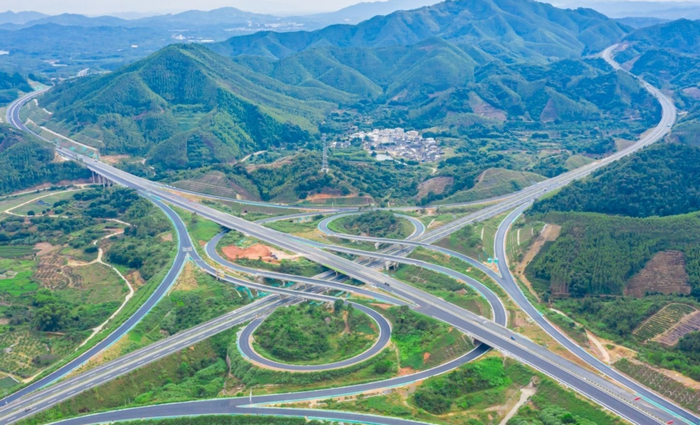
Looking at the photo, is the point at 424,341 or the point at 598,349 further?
the point at 424,341

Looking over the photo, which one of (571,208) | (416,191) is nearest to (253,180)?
(416,191)

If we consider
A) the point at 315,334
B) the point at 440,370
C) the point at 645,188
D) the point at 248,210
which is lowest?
the point at 248,210

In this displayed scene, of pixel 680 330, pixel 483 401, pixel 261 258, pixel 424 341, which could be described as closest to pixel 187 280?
pixel 261 258

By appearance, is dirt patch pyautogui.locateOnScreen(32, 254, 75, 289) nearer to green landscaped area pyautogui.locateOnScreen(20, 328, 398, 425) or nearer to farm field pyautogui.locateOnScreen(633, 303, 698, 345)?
green landscaped area pyautogui.locateOnScreen(20, 328, 398, 425)

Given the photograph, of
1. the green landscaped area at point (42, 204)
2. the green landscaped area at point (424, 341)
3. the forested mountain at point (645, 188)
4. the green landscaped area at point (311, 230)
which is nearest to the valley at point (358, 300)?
the green landscaped area at point (424, 341)

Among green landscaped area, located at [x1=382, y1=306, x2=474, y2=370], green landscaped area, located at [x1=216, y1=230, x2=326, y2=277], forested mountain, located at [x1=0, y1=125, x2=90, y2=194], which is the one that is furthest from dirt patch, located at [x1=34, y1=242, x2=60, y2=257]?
green landscaped area, located at [x1=382, y1=306, x2=474, y2=370]

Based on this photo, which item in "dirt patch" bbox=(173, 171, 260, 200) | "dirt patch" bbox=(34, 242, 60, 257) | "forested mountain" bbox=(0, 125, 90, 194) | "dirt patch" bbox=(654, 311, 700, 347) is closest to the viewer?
"dirt patch" bbox=(654, 311, 700, 347)

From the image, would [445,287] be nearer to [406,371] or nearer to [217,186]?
[406,371]
